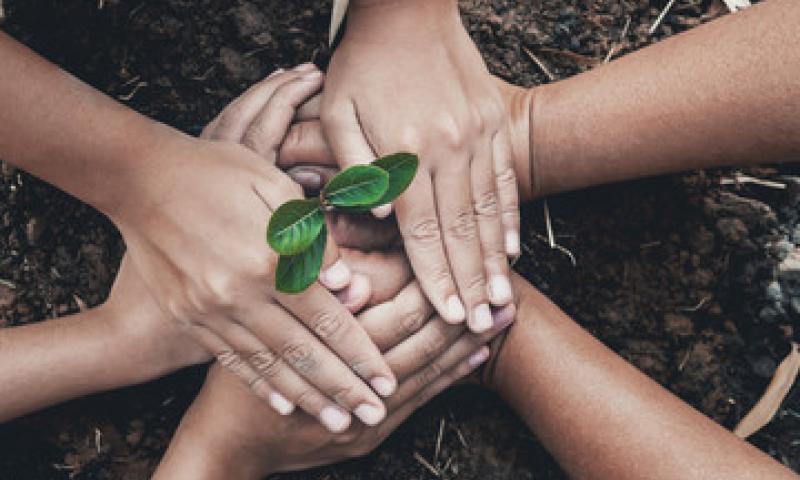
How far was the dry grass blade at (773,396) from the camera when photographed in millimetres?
1743

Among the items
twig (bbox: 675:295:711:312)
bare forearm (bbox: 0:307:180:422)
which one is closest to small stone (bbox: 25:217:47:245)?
bare forearm (bbox: 0:307:180:422)

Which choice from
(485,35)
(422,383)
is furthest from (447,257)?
(485,35)

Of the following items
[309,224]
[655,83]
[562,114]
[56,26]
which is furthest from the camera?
[56,26]

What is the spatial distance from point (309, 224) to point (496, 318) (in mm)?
525

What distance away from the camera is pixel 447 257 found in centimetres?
154

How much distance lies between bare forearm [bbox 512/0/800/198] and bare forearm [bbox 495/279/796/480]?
1.01 ft

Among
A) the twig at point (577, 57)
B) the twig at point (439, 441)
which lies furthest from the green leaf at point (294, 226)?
the twig at point (577, 57)

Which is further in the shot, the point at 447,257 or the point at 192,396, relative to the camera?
the point at 192,396

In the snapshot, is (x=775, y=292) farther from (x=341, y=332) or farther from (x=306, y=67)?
(x=306, y=67)

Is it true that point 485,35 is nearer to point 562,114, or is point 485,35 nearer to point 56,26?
point 562,114

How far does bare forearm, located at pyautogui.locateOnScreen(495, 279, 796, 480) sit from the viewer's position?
144 cm

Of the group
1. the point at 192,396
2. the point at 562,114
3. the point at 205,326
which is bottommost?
the point at 192,396

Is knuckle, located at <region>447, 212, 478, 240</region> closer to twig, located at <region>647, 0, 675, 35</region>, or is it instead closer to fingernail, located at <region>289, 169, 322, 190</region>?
fingernail, located at <region>289, 169, 322, 190</region>

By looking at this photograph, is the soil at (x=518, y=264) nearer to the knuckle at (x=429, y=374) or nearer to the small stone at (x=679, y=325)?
the small stone at (x=679, y=325)
